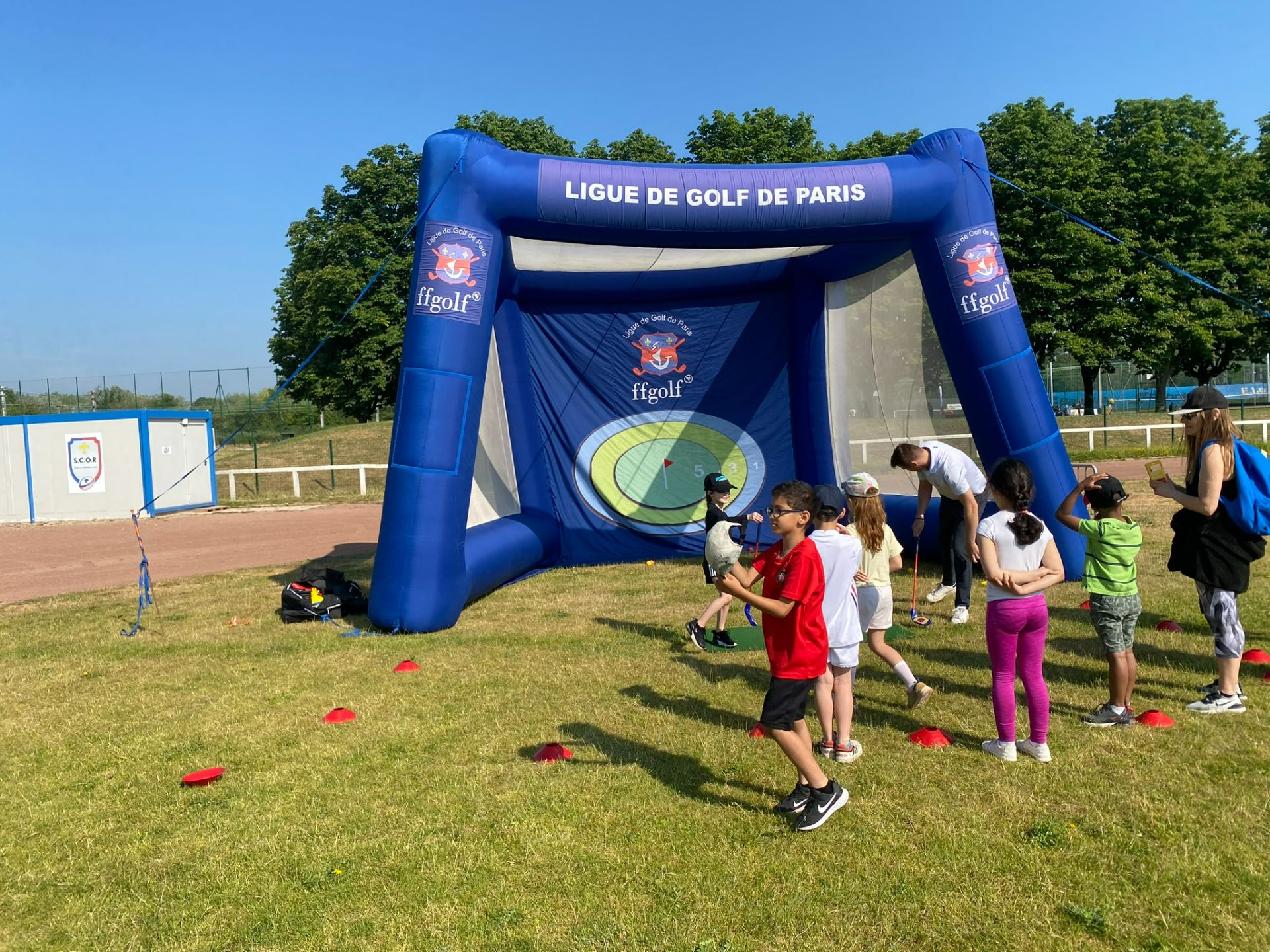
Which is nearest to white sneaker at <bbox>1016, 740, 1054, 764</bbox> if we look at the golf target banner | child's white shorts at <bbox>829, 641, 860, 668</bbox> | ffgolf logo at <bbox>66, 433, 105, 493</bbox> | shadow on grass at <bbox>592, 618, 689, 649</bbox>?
child's white shorts at <bbox>829, 641, 860, 668</bbox>

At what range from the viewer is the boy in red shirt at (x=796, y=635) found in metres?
3.83

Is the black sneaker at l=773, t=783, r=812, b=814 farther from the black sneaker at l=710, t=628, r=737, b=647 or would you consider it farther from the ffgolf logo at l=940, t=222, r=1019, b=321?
the ffgolf logo at l=940, t=222, r=1019, b=321

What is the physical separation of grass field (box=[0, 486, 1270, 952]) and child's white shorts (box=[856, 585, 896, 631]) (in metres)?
0.53

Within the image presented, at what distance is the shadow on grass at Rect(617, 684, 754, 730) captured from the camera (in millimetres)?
5266

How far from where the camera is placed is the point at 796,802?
13.1ft

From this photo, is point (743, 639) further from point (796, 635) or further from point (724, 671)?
point (796, 635)

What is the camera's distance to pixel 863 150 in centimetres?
3228

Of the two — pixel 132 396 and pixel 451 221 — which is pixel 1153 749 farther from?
pixel 132 396

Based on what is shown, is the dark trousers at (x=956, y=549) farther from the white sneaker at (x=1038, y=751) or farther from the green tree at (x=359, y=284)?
the green tree at (x=359, y=284)

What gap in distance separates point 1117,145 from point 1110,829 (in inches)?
1394

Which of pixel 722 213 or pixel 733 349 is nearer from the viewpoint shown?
pixel 722 213

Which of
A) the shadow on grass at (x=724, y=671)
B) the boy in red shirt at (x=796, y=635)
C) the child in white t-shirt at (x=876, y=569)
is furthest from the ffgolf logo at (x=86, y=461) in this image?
the boy in red shirt at (x=796, y=635)

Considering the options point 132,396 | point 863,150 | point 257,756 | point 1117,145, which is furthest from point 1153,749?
point 132,396

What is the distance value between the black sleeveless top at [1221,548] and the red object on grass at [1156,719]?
784mm
